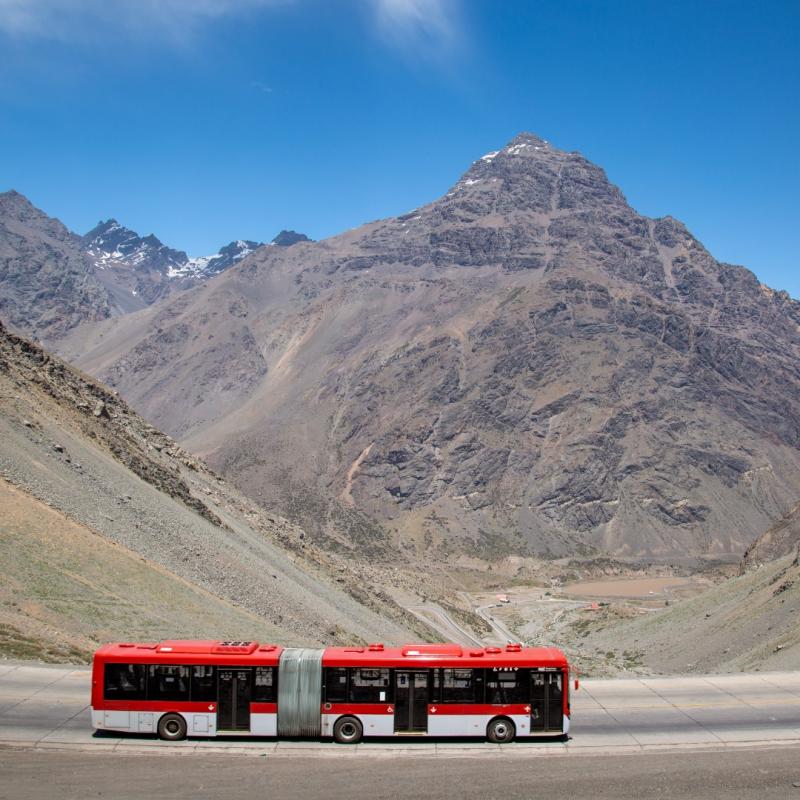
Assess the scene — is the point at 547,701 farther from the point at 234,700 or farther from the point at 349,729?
the point at 234,700

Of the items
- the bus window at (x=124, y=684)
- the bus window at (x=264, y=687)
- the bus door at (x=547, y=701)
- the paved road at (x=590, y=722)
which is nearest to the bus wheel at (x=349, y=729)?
the paved road at (x=590, y=722)

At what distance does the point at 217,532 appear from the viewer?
64.8m

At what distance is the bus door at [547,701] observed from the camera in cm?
2356

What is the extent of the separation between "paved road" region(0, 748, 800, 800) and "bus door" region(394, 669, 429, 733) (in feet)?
3.70

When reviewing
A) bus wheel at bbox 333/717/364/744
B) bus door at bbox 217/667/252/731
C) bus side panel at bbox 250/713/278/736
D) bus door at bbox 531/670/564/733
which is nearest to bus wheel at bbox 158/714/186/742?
bus door at bbox 217/667/252/731

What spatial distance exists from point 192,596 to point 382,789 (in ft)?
93.8

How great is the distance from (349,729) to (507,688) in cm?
447

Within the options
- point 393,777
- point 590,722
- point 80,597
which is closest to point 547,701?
point 590,722

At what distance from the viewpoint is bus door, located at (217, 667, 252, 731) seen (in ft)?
76.7

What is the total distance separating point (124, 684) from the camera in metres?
23.5

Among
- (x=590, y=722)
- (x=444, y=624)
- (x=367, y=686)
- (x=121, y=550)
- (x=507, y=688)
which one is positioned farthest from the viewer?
(x=444, y=624)

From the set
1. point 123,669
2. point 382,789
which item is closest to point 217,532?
point 123,669

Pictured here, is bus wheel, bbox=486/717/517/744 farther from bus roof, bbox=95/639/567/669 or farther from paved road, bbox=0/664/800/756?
bus roof, bbox=95/639/567/669

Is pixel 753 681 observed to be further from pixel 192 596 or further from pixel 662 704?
pixel 192 596
